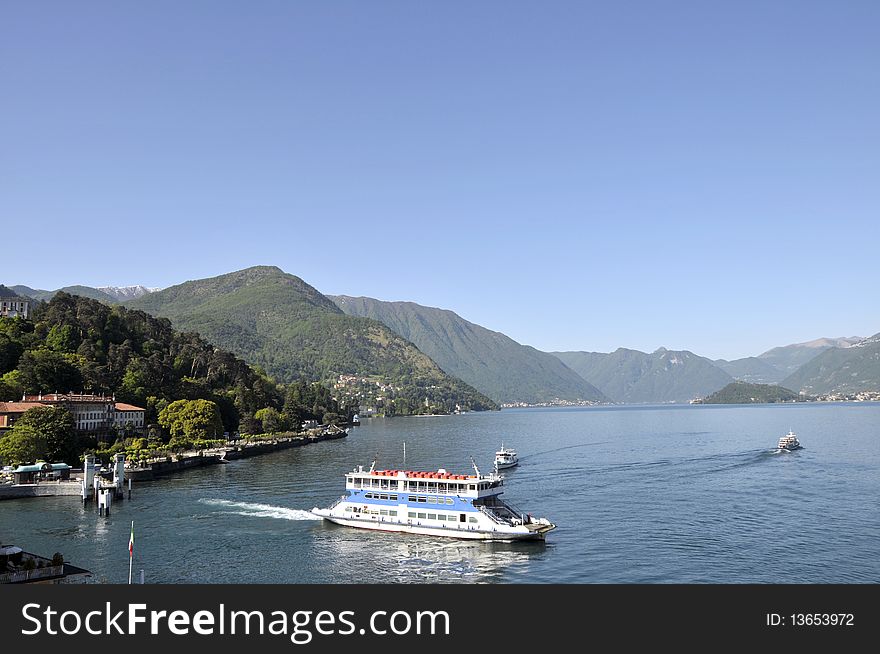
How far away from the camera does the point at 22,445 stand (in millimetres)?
100188

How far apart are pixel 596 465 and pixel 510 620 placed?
106m

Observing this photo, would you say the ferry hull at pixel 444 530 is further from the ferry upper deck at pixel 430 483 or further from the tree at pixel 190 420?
the tree at pixel 190 420

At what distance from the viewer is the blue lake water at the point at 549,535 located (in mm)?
54469

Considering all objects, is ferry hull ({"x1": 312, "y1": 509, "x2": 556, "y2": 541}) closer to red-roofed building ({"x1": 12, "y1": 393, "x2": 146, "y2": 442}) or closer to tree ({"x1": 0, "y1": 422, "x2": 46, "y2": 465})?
tree ({"x1": 0, "y1": 422, "x2": 46, "y2": 465})

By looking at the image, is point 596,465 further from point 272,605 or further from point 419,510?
point 272,605

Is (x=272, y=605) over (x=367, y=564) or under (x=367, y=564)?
over

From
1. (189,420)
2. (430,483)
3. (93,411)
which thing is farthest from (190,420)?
(430,483)

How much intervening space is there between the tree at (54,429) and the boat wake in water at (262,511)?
36.2 meters

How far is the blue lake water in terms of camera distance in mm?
54469

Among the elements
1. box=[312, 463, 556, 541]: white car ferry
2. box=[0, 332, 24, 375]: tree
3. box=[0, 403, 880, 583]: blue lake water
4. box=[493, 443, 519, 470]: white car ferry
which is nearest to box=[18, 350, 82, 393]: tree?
box=[0, 332, 24, 375]: tree

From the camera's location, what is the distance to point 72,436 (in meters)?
112

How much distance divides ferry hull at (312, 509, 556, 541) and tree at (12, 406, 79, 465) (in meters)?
54.6

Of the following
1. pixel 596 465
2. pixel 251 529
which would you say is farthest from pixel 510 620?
pixel 596 465

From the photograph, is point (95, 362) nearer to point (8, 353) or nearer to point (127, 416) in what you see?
point (8, 353)
